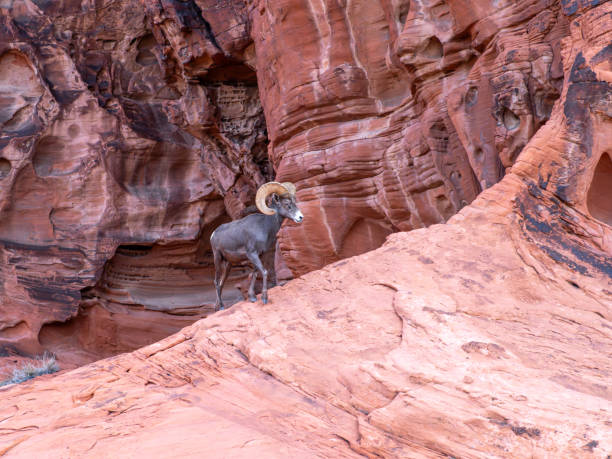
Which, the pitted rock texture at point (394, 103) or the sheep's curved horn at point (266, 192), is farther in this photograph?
the pitted rock texture at point (394, 103)

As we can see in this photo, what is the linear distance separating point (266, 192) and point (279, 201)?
230mm

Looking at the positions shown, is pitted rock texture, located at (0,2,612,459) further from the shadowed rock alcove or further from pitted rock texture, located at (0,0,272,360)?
pitted rock texture, located at (0,0,272,360)

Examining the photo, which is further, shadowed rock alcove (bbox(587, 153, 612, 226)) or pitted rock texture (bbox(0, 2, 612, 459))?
shadowed rock alcove (bbox(587, 153, 612, 226))

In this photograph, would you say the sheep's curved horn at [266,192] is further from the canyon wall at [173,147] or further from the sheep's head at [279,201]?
the canyon wall at [173,147]

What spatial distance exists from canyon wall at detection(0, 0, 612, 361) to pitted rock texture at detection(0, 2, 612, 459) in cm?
493

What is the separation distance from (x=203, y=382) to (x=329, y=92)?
8.53 metres

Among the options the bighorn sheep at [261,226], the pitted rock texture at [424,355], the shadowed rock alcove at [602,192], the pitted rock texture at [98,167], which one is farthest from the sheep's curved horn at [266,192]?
the pitted rock texture at [98,167]

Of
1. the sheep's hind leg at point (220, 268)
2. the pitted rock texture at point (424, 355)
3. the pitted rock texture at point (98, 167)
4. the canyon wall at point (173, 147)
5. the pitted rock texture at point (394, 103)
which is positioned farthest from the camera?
the pitted rock texture at point (98, 167)

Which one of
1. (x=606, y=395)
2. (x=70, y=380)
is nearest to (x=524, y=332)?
(x=606, y=395)

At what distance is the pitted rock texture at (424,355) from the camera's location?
3158 mm

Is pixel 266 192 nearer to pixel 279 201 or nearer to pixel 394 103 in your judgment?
pixel 279 201

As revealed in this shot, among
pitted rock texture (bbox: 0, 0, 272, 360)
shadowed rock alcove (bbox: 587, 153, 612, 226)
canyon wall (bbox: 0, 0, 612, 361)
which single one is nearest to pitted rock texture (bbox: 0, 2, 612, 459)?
shadowed rock alcove (bbox: 587, 153, 612, 226)

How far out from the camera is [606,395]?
10.2 ft

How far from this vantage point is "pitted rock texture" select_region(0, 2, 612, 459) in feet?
10.4
